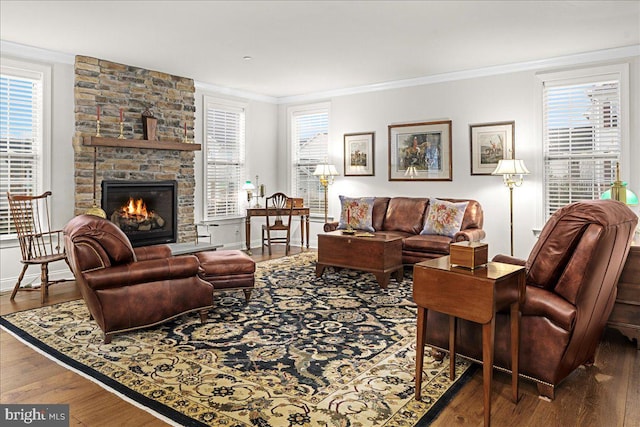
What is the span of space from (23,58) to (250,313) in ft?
13.4

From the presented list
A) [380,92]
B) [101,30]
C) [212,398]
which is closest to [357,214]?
[380,92]

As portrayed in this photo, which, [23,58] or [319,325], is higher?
[23,58]

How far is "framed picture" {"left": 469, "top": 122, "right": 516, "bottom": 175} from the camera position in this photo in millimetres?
6039

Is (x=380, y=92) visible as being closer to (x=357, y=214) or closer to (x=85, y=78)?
(x=357, y=214)

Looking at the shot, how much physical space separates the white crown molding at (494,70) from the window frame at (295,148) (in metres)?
0.15

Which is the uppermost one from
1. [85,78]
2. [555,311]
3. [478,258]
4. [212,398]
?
[85,78]

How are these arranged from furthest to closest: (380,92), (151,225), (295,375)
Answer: (380,92)
(151,225)
(295,375)

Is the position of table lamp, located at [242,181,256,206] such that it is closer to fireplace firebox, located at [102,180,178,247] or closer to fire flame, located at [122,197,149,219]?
fireplace firebox, located at [102,180,178,247]

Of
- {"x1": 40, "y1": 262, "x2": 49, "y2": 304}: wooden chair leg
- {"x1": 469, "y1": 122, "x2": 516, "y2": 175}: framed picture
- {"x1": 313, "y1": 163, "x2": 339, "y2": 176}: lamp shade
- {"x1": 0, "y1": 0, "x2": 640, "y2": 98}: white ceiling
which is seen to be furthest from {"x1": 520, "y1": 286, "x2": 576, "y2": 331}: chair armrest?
{"x1": 313, "y1": 163, "x2": 339, "y2": 176}: lamp shade

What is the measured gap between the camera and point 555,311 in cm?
226

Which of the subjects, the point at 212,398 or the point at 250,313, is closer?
the point at 212,398

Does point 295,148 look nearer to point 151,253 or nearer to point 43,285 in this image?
point 151,253

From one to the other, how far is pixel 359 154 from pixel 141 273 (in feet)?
16.0

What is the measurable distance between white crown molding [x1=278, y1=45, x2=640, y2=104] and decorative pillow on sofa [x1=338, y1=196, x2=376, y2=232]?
6.43 ft
